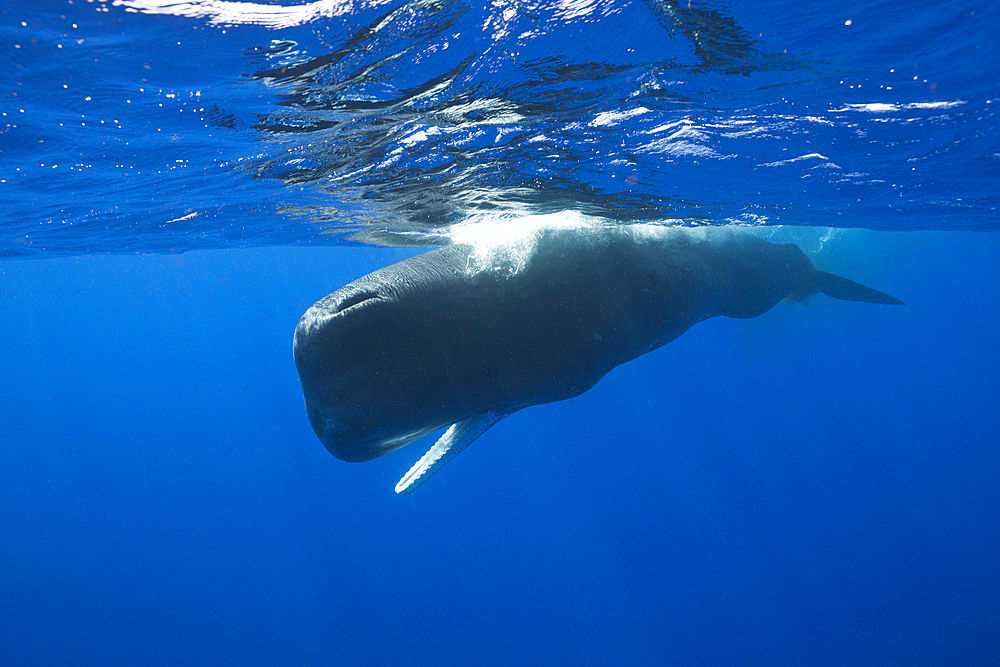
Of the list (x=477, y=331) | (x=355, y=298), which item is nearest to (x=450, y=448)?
(x=477, y=331)

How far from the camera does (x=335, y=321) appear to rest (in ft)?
8.29

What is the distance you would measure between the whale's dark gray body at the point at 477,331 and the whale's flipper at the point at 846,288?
4434 millimetres

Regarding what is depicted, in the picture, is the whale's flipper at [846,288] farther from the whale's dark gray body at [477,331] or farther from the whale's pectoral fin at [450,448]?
the whale's pectoral fin at [450,448]

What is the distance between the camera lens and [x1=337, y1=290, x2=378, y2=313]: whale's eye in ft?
8.57

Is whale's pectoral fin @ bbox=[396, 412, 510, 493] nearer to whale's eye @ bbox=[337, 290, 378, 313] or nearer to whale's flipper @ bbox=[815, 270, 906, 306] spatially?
whale's eye @ bbox=[337, 290, 378, 313]

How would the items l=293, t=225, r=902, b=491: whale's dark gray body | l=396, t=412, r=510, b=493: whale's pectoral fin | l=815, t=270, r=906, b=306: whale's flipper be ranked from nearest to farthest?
l=293, t=225, r=902, b=491: whale's dark gray body < l=396, t=412, r=510, b=493: whale's pectoral fin < l=815, t=270, r=906, b=306: whale's flipper

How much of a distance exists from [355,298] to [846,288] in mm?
8606

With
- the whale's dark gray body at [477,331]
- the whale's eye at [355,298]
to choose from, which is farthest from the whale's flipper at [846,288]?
the whale's eye at [355,298]

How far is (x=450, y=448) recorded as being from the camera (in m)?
3.71

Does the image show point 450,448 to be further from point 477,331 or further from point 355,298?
point 355,298

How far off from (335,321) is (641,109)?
482 cm

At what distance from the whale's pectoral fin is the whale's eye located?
122cm

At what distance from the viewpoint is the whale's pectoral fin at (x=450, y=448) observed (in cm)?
360

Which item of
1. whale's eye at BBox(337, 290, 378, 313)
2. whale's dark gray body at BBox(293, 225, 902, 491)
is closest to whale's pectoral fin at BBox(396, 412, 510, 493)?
whale's dark gray body at BBox(293, 225, 902, 491)
